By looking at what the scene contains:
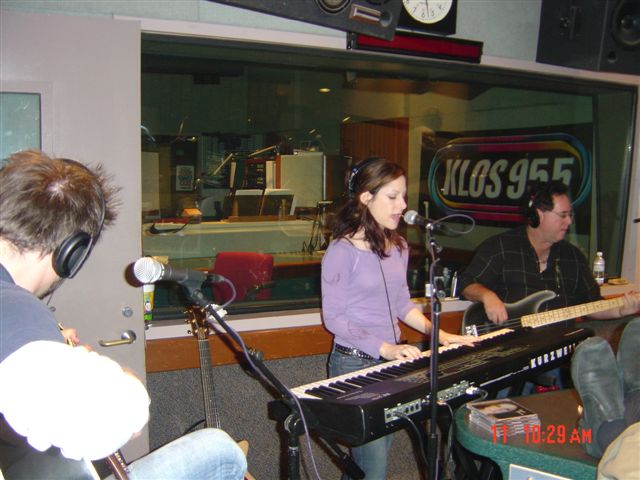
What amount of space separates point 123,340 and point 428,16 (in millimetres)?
2425

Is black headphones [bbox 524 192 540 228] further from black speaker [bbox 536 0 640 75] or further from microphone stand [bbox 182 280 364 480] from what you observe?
microphone stand [bbox 182 280 364 480]

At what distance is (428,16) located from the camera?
374 cm

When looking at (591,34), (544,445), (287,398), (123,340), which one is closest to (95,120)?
(123,340)

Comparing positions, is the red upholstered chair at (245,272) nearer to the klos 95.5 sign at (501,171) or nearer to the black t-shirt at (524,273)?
the black t-shirt at (524,273)

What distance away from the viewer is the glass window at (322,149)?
139 inches

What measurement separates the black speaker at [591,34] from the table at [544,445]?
2.53 metres

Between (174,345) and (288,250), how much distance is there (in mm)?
1203

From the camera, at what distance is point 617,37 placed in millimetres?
4031

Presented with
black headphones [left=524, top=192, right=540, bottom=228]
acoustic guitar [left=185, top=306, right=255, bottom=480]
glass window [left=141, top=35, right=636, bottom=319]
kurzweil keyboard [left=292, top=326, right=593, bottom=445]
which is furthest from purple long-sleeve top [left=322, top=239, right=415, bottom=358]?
black headphones [left=524, top=192, right=540, bottom=228]

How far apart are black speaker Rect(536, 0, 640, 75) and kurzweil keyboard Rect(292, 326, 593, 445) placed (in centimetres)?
199

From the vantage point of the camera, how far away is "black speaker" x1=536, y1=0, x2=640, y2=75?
13.0 feet

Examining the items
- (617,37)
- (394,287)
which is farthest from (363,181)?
(617,37)

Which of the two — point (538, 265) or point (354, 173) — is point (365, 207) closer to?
point (354, 173)

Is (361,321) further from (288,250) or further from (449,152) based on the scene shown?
(449,152)
